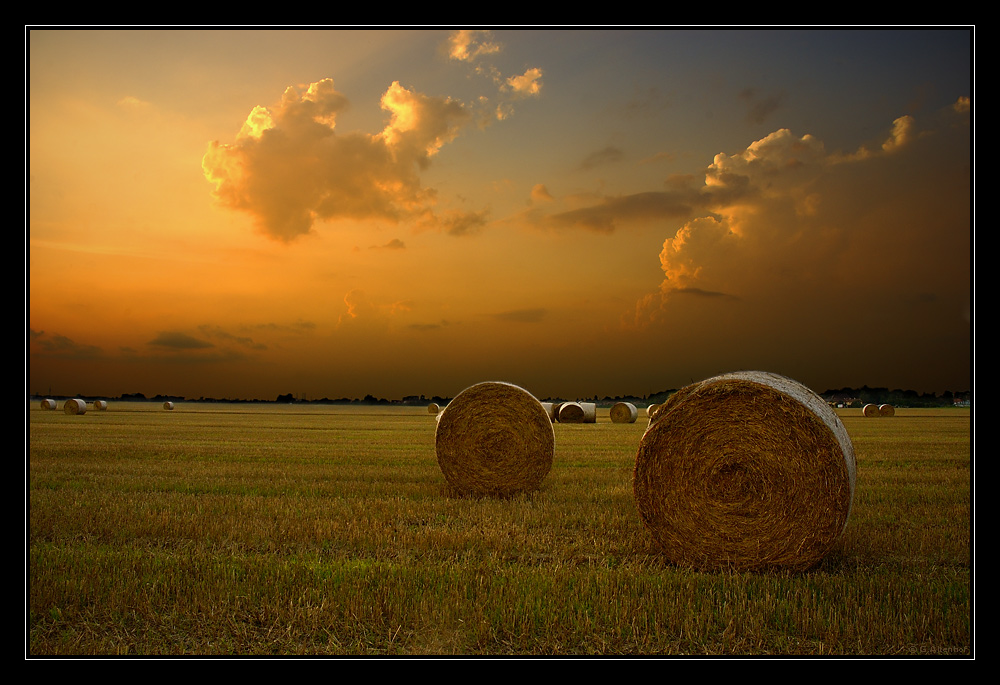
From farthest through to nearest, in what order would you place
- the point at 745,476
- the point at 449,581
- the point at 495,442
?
the point at 495,442 → the point at 745,476 → the point at 449,581

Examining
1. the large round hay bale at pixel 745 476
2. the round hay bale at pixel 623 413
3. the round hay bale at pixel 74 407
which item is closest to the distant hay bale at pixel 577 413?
the round hay bale at pixel 623 413

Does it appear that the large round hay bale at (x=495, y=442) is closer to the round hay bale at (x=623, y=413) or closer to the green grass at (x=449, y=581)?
the green grass at (x=449, y=581)

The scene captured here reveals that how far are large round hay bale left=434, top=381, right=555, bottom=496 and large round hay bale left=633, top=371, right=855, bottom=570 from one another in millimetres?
4112

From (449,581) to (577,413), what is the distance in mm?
27163

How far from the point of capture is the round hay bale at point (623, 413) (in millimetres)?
32938

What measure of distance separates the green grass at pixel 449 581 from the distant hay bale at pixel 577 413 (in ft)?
71.7

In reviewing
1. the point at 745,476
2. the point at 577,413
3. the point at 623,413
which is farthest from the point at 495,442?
the point at 623,413

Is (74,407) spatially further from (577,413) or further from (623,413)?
(623,413)

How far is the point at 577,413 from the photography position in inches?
1275

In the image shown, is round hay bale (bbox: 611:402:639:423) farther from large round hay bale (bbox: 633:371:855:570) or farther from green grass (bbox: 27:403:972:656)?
large round hay bale (bbox: 633:371:855:570)

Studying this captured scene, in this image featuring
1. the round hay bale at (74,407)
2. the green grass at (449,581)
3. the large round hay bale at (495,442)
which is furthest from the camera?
the round hay bale at (74,407)

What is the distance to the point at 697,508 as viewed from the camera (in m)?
6.55
